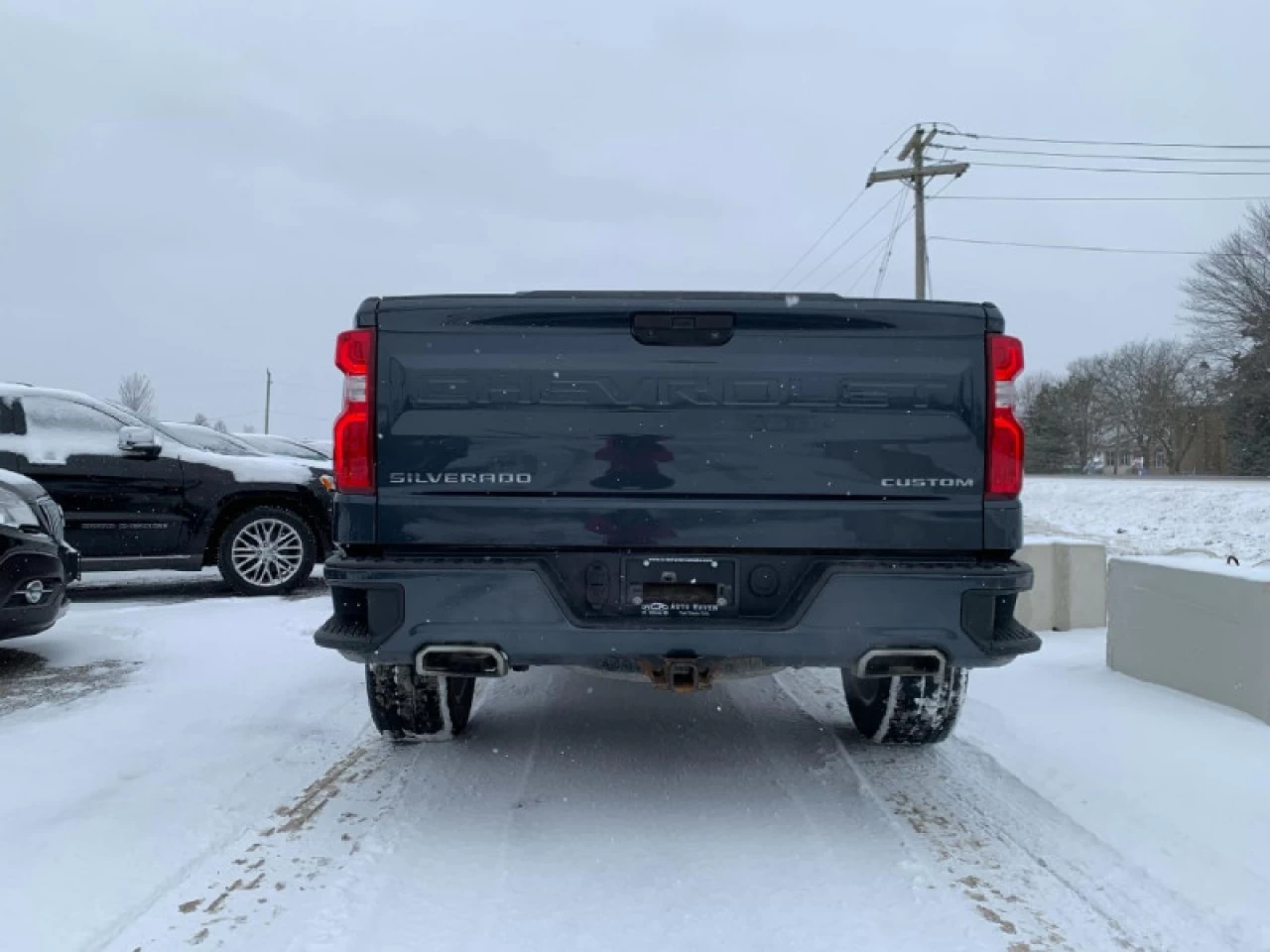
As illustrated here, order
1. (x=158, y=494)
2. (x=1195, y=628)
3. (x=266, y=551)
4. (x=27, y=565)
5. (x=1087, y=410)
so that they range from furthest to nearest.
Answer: (x=1087, y=410)
(x=266, y=551)
(x=158, y=494)
(x=27, y=565)
(x=1195, y=628)

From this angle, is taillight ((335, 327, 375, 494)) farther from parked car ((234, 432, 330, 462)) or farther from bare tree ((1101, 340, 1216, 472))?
bare tree ((1101, 340, 1216, 472))

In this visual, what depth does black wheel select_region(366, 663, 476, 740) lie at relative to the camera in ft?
12.9

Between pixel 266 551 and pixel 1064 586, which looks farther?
pixel 266 551

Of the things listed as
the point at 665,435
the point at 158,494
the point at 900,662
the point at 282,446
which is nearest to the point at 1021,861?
the point at 900,662

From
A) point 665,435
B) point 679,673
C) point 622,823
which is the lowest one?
point 622,823

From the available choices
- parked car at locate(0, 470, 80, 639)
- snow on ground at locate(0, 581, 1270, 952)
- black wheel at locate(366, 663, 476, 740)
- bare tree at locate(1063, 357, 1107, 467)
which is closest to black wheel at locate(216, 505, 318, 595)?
parked car at locate(0, 470, 80, 639)

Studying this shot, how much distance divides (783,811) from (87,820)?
2397mm

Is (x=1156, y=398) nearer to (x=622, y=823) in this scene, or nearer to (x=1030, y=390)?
(x=1030, y=390)

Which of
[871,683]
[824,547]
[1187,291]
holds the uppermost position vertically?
[1187,291]

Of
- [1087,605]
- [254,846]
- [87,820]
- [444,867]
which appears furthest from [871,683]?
[1087,605]

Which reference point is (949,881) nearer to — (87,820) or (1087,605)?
(87,820)

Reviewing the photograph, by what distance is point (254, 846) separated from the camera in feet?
10.5

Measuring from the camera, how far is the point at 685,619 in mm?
3238

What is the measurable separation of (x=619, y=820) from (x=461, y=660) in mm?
811
